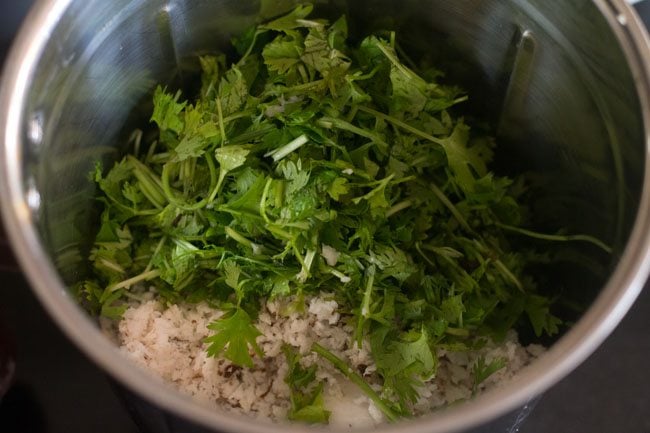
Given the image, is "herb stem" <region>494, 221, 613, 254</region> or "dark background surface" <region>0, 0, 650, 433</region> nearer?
"herb stem" <region>494, 221, 613, 254</region>

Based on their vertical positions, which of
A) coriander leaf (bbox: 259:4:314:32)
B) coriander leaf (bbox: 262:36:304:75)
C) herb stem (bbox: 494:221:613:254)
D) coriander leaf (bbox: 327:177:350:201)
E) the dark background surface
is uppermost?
coriander leaf (bbox: 259:4:314:32)

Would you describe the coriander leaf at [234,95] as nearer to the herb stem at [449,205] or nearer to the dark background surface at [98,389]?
the herb stem at [449,205]

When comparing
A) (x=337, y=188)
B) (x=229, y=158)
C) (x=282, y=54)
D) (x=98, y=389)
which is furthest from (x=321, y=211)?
(x=98, y=389)

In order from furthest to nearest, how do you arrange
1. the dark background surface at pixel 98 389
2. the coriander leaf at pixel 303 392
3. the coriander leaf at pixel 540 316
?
the dark background surface at pixel 98 389, the coriander leaf at pixel 540 316, the coriander leaf at pixel 303 392

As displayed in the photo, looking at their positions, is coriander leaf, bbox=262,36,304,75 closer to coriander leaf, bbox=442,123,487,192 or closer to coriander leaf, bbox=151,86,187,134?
coriander leaf, bbox=151,86,187,134

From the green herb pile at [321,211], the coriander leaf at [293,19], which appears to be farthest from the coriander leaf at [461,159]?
the coriander leaf at [293,19]

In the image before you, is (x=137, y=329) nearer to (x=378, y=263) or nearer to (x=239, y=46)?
(x=378, y=263)

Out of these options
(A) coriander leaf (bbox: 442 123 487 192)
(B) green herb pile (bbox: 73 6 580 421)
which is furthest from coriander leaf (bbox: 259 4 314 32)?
(A) coriander leaf (bbox: 442 123 487 192)

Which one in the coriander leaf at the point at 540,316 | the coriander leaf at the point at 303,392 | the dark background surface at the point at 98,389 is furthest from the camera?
the dark background surface at the point at 98,389
